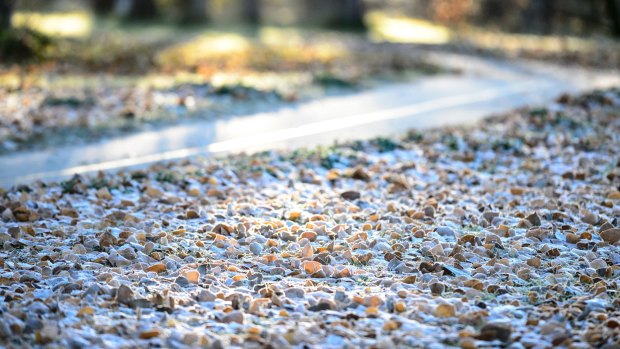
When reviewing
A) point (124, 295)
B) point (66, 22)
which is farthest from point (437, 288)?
point (66, 22)

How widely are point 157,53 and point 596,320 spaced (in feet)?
47.2

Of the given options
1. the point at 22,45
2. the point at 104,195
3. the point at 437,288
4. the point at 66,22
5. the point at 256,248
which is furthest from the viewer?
the point at 66,22

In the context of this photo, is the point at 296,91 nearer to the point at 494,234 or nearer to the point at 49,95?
the point at 49,95

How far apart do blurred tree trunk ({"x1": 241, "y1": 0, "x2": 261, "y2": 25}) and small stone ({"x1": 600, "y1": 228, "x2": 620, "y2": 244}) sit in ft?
81.8

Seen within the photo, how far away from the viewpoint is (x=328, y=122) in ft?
36.7

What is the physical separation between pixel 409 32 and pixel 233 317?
25927 millimetres

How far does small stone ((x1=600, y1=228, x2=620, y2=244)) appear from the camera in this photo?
6262 mm

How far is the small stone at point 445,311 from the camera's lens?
482 cm

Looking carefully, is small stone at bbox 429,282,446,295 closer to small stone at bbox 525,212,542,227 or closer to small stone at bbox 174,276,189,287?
small stone at bbox 174,276,189,287

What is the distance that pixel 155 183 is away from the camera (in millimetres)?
7672

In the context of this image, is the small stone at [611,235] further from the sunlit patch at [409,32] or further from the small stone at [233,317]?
the sunlit patch at [409,32]

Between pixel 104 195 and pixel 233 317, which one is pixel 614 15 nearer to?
pixel 104 195

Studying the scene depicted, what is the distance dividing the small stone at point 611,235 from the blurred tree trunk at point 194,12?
24.5 meters

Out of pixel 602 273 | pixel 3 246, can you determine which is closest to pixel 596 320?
pixel 602 273
